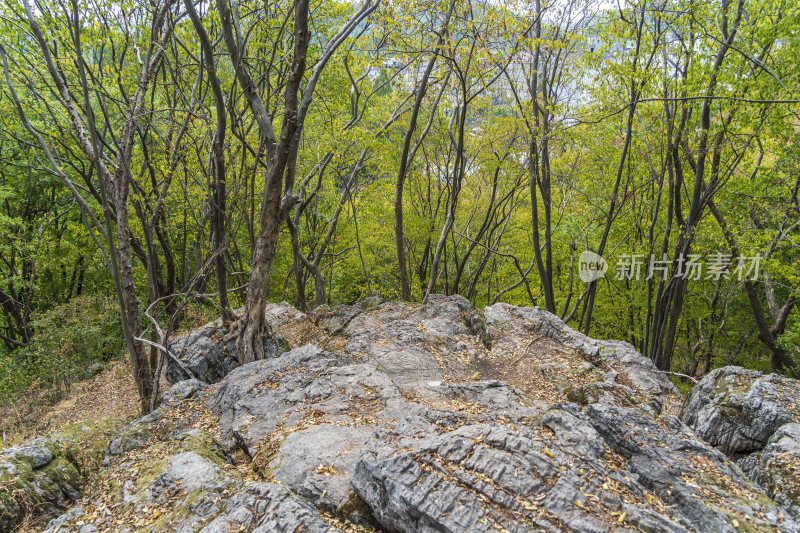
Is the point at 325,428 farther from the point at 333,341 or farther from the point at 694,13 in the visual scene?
the point at 694,13

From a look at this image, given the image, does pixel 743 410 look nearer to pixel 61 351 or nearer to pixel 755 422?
pixel 755 422

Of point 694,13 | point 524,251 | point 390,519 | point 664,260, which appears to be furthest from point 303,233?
point 390,519

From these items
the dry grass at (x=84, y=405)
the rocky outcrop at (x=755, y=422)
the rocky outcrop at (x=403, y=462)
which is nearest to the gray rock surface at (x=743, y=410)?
the rocky outcrop at (x=755, y=422)

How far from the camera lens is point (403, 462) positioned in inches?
143

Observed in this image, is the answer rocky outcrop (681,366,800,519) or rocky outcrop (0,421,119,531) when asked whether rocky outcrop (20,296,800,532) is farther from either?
rocky outcrop (0,421,119,531)

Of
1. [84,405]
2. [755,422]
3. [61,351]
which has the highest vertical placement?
[755,422]

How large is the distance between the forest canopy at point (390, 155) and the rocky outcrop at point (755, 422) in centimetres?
274

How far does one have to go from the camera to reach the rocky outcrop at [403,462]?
331 cm

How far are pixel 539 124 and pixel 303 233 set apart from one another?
10455mm

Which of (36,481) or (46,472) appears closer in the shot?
(36,481)

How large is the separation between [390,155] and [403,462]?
10.6 meters

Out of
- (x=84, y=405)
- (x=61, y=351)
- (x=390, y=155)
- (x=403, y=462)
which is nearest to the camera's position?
(x=403, y=462)

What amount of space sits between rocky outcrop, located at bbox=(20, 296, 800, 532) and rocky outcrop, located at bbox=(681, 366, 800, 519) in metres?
0.22

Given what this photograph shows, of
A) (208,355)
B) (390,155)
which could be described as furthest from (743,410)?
(390,155)
